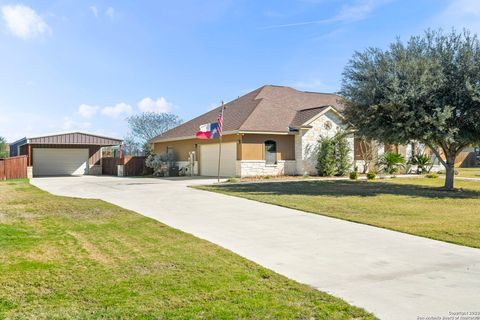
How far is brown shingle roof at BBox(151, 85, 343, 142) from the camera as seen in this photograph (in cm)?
2548

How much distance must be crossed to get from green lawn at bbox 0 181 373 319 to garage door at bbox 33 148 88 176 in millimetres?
25855

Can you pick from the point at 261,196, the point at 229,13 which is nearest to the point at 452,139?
the point at 261,196

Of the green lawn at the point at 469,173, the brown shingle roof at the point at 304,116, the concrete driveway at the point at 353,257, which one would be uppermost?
the brown shingle roof at the point at 304,116

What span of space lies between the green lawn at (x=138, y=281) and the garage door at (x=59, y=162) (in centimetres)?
2586

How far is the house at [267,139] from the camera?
81.2 ft

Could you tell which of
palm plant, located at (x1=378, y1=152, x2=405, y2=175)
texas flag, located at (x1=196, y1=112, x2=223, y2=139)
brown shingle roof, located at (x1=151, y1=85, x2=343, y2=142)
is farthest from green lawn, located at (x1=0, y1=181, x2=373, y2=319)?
palm plant, located at (x1=378, y1=152, x2=405, y2=175)

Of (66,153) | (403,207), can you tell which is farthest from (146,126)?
(403,207)

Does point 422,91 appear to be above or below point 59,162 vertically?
above

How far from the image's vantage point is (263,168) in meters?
25.0

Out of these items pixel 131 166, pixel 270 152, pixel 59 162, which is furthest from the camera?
pixel 59 162

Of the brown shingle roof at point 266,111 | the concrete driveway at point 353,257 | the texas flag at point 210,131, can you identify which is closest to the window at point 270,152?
the brown shingle roof at point 266,111

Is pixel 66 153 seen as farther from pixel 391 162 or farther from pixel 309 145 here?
pixel 391 162

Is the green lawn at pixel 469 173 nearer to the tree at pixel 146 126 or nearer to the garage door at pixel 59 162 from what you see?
the garage door at pixel 59 162

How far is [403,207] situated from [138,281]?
935 cm
